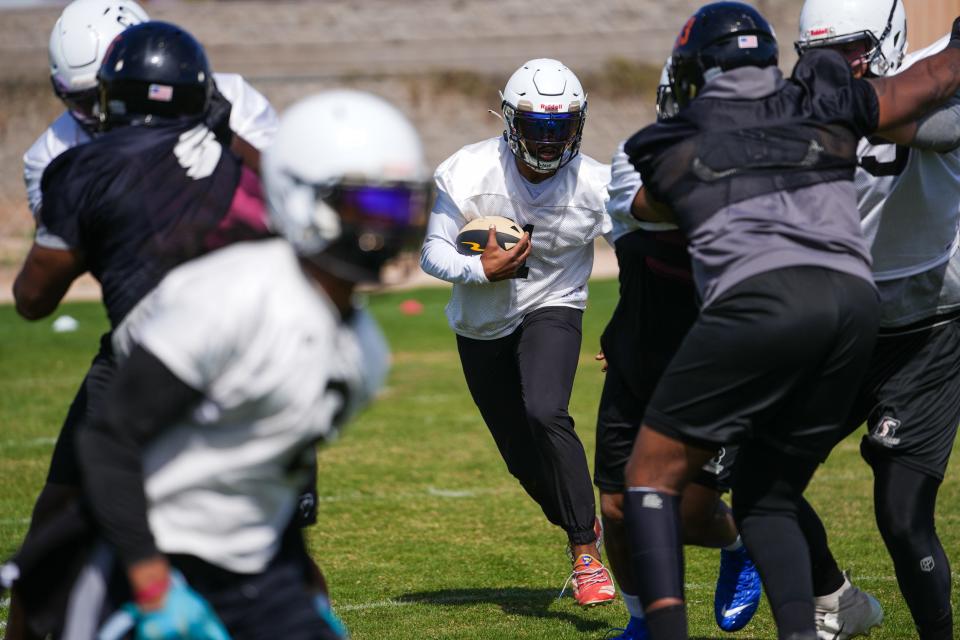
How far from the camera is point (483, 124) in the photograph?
2828cm

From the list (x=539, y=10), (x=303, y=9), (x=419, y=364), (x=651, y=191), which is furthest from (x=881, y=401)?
(x=303, y=9)

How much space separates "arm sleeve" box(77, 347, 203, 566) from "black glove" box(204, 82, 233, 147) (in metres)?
1.60

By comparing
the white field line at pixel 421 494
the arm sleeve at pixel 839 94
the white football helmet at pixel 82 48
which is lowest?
the white field line at pixel 421 494

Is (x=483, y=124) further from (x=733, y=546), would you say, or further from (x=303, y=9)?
(x=733, y=546)

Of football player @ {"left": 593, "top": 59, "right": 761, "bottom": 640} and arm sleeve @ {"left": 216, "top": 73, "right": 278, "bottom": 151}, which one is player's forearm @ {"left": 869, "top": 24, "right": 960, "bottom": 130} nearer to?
football player @ {"left": 593, "top": 59, "right": 761, "bottom": 640}

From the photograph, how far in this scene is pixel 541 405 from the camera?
5.21 metres

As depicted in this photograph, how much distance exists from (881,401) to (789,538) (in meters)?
0.86

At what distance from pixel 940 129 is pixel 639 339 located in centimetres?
113

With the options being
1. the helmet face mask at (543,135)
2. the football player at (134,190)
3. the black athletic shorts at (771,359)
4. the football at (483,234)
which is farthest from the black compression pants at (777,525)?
the helmet face mask at (543,135)

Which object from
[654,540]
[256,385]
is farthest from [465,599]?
[256,385]

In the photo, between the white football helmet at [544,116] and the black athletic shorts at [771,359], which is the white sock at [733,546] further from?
the white football helmet at [544,116]

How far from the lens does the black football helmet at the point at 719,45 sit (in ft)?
11.6

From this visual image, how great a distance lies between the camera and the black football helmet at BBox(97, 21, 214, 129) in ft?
11.9

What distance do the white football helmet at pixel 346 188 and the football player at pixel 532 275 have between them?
257 cm
